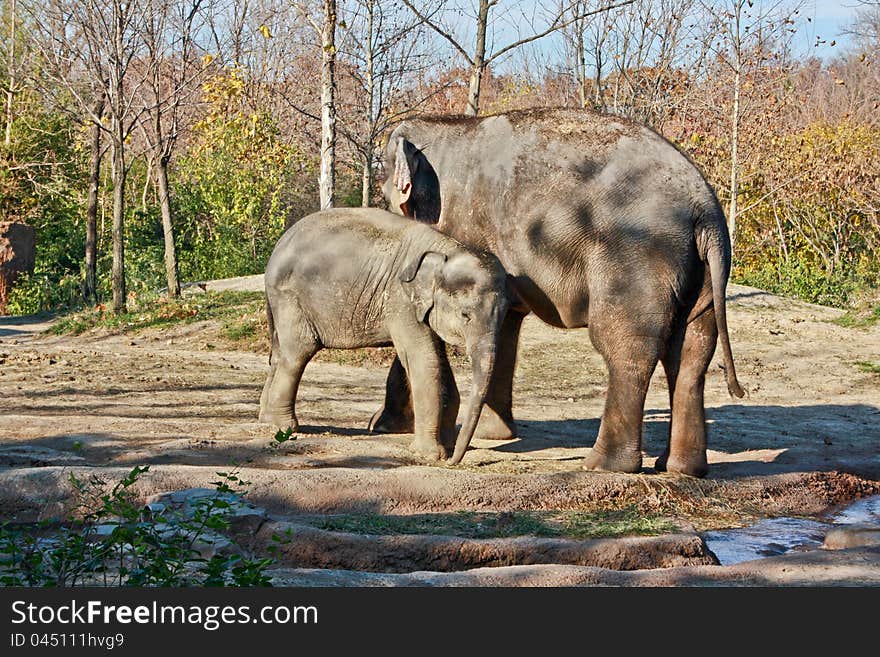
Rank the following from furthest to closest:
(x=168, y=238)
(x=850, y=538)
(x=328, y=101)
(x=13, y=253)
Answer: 1. (x=13, y=253)
2. (x=168, y=238)
3. (x=328, y=101)
4. (x=850, y=538)

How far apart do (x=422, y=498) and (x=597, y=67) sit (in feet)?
47.3

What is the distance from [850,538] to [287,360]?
4.43 metres

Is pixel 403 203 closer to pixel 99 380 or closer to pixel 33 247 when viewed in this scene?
pixel 99 380

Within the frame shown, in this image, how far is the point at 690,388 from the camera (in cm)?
826

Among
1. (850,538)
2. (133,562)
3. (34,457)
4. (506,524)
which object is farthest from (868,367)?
(133,562)

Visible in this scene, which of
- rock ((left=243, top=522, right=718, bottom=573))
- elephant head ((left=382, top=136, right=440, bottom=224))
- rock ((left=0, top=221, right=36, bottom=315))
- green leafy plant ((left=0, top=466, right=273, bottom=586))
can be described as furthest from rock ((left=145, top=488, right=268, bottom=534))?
rock ((left=0, top=221, right=36, bottom=315))

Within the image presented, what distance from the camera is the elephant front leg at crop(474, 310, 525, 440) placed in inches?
362

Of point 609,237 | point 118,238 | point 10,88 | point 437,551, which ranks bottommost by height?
point 437,551

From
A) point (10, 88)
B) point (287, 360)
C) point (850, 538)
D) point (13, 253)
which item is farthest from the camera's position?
point (10, 88)

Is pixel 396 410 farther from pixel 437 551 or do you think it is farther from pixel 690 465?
pixel 437 551

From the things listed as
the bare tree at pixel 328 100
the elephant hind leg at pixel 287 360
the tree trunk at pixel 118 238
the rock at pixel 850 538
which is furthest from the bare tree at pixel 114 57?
the rock at pixel 850 538

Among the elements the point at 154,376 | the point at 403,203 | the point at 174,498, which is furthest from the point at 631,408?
the point at 154,376

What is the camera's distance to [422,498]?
6957 mm

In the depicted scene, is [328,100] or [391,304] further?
[328,100]
